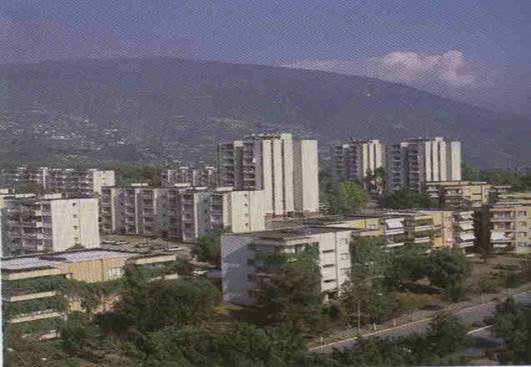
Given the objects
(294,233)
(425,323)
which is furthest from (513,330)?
(294,233)

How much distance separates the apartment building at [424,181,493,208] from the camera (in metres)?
7.12

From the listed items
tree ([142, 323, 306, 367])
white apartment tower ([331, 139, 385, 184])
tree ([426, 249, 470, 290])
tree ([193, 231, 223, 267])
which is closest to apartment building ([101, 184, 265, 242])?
tree ([193, 231, 223, 267])

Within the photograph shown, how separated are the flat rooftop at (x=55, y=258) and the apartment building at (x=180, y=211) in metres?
1.74

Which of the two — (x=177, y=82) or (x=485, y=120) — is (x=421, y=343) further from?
(x=177, y=82)

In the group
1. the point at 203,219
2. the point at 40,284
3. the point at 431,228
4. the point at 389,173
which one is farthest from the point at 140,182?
the point at 40,284

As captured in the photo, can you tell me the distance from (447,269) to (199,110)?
1.69m

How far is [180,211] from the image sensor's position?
7.44 meters

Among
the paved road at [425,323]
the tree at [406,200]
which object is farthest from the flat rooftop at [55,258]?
the tree at [406,200]

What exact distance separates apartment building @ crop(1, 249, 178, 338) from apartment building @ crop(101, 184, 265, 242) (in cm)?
207

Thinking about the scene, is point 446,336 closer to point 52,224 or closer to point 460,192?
point 52,224

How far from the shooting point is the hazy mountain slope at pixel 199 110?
3211 mm

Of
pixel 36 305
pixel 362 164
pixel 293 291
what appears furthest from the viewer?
pixel 362 164

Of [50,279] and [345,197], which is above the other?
[345,197]

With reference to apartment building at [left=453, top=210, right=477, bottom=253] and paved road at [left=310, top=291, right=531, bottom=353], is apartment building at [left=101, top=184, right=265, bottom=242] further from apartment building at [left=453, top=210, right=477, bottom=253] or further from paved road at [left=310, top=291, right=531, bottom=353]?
paved road at [left=310, top=291, right=531, bottom=353]
